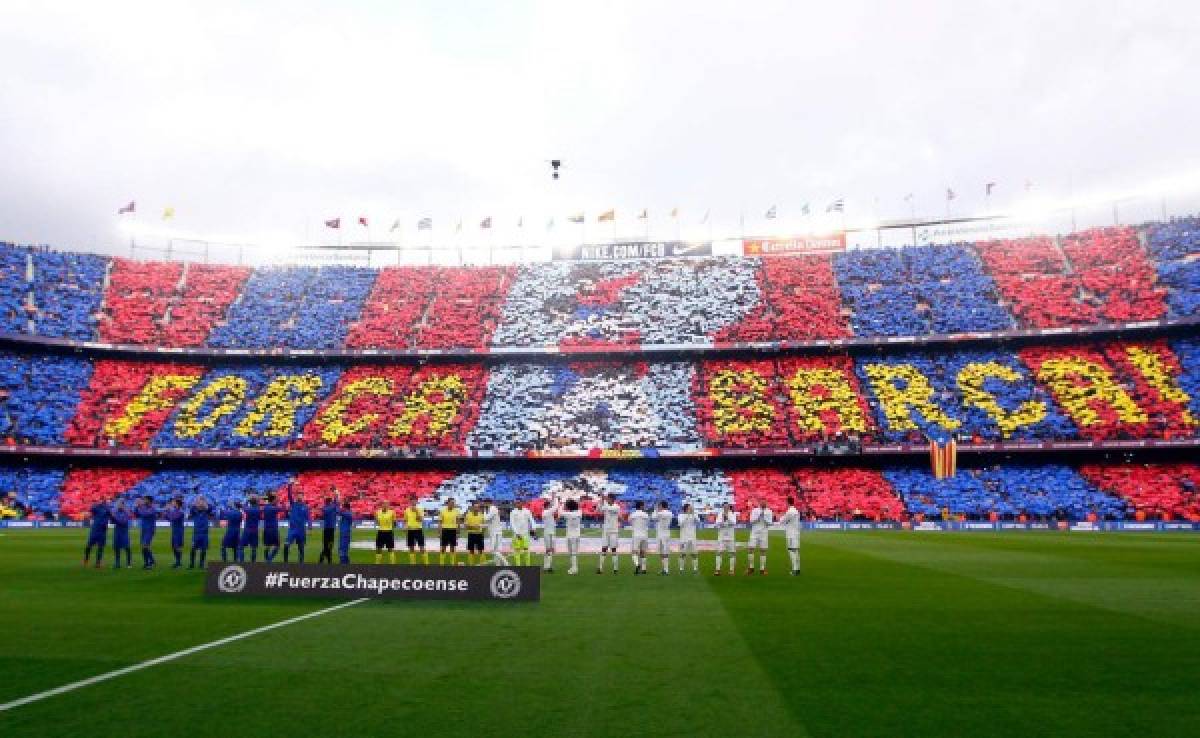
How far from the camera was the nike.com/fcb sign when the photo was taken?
1547 cm

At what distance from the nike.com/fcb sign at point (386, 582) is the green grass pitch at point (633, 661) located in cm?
36

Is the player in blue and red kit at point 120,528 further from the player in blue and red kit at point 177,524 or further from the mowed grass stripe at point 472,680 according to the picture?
the mowed grass stripe at point 472,680

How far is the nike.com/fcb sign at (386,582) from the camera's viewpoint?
15469 millimetres

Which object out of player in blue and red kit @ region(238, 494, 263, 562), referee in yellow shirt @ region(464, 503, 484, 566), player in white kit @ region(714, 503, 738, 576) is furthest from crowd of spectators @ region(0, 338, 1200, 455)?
referee in yellow shirt @ region(464, 503, 484, 566)

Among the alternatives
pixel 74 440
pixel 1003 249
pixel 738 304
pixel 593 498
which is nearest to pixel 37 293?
pixel 74 440

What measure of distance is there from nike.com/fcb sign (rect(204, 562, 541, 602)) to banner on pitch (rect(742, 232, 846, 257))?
57.1m

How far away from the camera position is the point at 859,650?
1094cm

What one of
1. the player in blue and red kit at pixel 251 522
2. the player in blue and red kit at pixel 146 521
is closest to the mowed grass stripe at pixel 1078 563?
the player in blue and red kit at pixel 251 522

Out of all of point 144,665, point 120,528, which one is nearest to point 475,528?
point 120,528

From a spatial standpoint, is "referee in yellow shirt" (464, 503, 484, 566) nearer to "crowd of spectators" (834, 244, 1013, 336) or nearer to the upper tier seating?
the upper tier seating

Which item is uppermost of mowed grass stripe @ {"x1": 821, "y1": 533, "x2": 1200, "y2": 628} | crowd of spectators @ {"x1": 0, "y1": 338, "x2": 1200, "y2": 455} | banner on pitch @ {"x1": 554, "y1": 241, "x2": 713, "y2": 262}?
banner on pitch @ {"x1": 554, "y1": 241, "x2": 713, "y2": 262}

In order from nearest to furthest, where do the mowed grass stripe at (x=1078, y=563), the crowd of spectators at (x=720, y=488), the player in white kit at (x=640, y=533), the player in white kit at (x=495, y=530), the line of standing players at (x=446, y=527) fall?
the mowed grass stripe at (x=1078, y=563)
the player in white kit at (x=495, y=530)
the line of standing players at (x=446, y=527)
the player in white kit at (x=640, y=533)
the crowd of spectators at (x=720, y=488)

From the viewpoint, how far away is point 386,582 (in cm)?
1569

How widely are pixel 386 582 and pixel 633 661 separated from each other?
726cm
